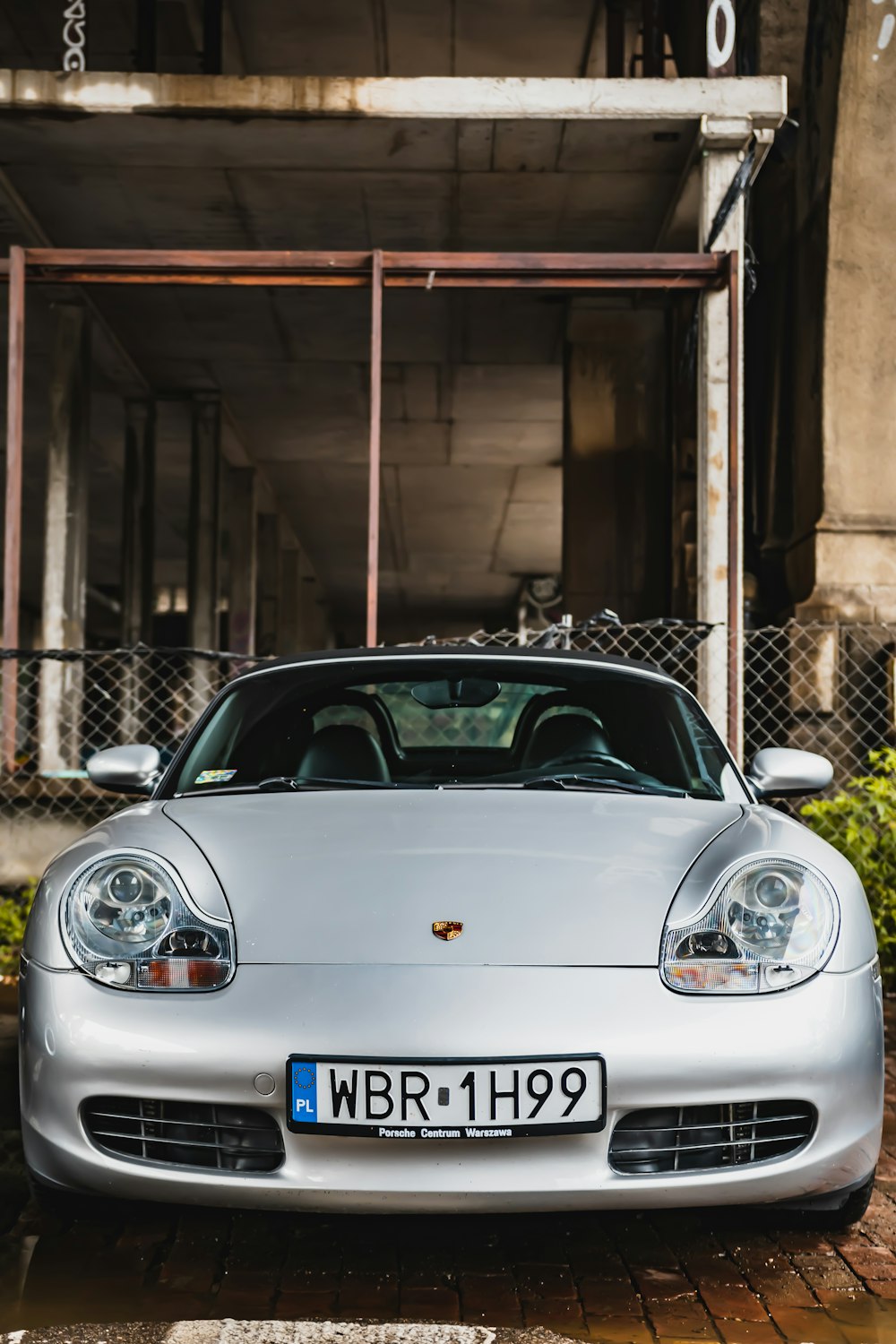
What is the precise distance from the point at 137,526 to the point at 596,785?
1246 cm

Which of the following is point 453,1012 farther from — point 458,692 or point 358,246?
point 358,246

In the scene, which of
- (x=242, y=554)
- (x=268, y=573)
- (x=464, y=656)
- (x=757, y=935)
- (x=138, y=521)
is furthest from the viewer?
(x=268, y=573)

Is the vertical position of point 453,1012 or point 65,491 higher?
point 65,491

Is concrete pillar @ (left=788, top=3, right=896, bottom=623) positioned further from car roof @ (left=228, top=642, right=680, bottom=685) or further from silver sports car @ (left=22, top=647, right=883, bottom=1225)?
silver sports car @ (left=22, top=647, right=883, bottom=1225)

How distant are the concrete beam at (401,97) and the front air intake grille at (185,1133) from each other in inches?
262

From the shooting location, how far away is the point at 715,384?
7625mm

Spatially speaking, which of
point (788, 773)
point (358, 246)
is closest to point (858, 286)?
point (358, 246)

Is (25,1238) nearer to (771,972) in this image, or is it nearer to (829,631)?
(771,972)

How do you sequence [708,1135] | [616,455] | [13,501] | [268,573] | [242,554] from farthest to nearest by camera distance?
[268,573], [242,554], [616,455], [13,501], [708,1135]

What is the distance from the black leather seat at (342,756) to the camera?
11.0 ft

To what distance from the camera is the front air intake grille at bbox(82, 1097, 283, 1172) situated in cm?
222

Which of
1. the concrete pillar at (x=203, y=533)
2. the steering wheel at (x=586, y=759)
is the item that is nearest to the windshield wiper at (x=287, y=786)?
the steering wheel at (x=586, y=759)

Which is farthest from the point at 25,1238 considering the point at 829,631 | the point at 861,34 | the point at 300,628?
the point at 300,628

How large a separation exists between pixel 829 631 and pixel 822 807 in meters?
2.14
